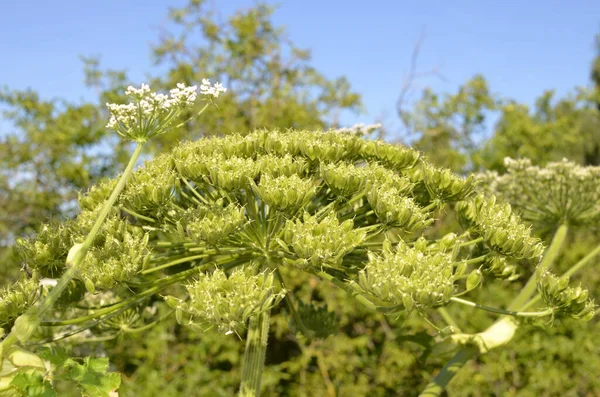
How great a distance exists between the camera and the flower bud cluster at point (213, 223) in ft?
8.20

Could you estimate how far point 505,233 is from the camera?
269 cm

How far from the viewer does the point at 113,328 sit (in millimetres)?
3641

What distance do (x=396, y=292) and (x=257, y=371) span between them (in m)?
1.07

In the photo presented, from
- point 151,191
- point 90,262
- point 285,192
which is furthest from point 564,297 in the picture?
point 90,262

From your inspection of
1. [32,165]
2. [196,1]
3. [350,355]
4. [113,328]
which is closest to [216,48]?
[196,1]

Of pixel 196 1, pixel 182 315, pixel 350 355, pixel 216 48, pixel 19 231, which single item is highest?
pixel 196 1

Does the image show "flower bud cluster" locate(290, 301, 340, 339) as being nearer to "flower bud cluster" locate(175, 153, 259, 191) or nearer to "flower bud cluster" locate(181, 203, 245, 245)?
"flower bud cluster" locate(175, 153, 259, 191)

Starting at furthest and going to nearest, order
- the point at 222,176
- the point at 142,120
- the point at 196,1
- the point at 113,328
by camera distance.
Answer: the point at 196,1 → the point at 113,328 → the point at 222,176 → the point at 142,120

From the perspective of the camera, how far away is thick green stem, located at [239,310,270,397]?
290 centimetres

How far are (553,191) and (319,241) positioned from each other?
3.20 meters

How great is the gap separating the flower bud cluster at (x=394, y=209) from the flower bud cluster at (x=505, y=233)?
28cm

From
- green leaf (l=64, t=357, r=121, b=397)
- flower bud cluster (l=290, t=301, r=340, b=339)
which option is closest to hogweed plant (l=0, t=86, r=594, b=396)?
green leaf (l=64, t=357, r=121, b=397)

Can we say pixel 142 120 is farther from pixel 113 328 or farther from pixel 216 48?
pixel 216 48

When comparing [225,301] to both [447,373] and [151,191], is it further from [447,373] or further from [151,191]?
[447,373]
